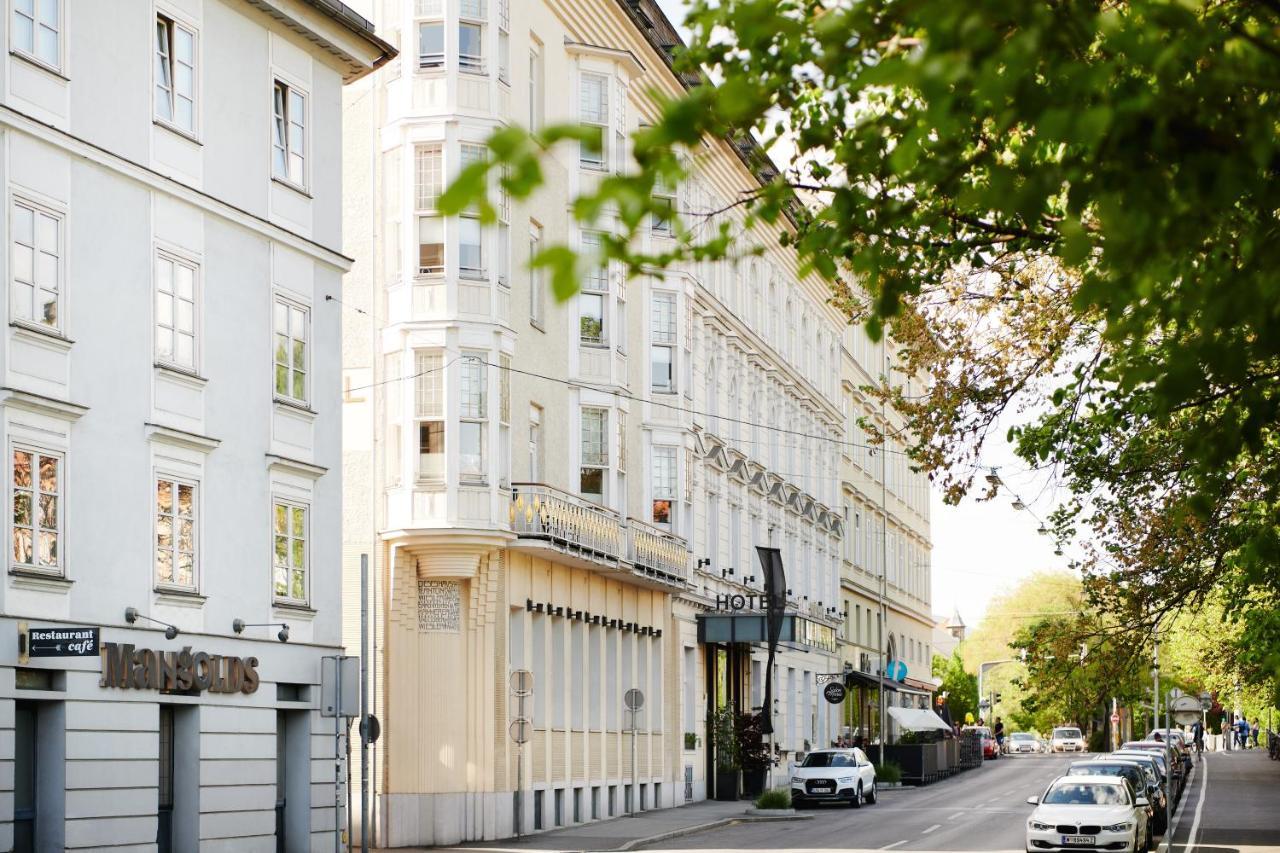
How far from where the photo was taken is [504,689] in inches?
1433

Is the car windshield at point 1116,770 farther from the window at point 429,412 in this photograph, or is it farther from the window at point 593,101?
the window at point 593,101

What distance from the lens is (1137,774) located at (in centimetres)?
3716

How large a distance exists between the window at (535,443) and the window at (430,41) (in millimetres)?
7041

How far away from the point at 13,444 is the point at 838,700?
1562 inches

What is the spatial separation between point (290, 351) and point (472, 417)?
21.8 ft

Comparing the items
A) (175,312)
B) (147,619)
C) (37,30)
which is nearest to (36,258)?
(37,30)

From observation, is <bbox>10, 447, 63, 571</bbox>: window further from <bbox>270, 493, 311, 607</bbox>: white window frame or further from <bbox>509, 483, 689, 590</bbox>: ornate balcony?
<bbox>509, 483, 689, 590</bbox>: ornate balcony

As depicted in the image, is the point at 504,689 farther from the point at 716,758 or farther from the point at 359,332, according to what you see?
the point at 716,758

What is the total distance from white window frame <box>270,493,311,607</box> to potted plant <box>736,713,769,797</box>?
79.7 feet

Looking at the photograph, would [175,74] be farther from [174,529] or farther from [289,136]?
[174,529]

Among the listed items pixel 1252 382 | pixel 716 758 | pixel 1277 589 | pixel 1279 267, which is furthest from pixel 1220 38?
pixel 716 758

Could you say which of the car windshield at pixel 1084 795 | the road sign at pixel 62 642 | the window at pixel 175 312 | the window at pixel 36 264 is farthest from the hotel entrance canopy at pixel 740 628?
the road sign at pixel 62 642

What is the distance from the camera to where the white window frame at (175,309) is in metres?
25.3

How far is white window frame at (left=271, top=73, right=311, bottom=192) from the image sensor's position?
93.1 ft
